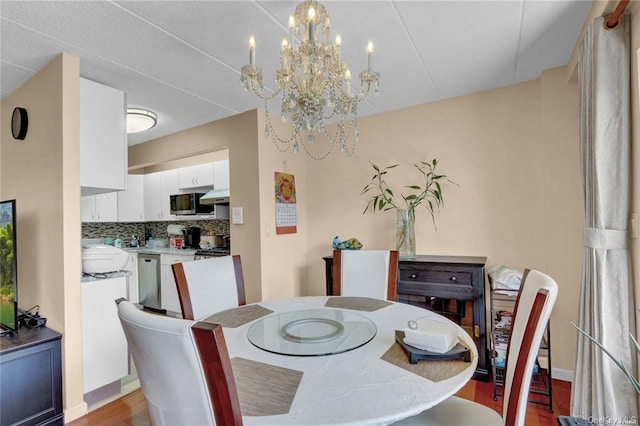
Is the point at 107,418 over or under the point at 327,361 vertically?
under

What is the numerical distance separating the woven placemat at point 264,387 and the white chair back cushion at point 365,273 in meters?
1.20

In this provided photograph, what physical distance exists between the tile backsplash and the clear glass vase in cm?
263

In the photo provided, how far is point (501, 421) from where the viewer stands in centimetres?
118

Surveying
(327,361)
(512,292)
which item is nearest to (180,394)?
(327,361)

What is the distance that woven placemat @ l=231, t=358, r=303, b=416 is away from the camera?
841mm

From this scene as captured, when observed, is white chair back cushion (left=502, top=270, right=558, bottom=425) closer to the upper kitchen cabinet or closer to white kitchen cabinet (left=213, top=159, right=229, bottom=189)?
the upper kitchen cabinet

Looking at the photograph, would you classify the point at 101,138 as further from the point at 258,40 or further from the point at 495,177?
the point at 495,177

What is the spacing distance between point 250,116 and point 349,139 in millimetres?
1072

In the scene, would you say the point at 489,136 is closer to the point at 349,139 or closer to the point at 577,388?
the point at 349,139

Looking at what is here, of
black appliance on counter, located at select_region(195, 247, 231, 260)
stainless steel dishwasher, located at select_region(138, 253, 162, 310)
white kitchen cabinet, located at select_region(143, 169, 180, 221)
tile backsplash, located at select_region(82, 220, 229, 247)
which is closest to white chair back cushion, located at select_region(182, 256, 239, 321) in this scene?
black appliance on counter, located at select_region(195, 247, 231, 260)

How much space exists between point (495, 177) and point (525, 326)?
1.97 m

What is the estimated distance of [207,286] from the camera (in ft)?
6.61

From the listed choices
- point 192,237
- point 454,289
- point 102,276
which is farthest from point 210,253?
point 454,289

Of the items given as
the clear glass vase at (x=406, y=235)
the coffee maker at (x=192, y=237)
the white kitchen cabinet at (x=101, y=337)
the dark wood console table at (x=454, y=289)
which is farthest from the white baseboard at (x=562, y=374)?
the coffee maker at (x=192, y=237)
